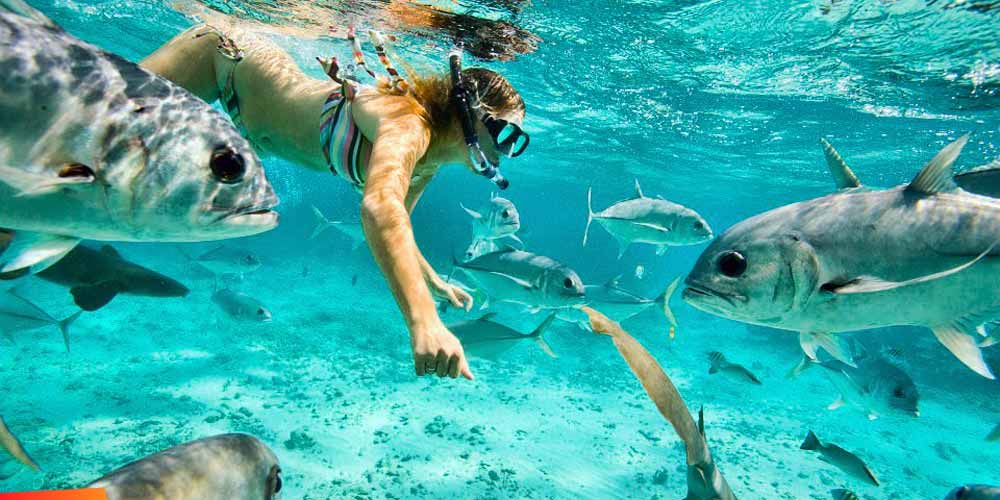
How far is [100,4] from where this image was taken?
42.5 ft

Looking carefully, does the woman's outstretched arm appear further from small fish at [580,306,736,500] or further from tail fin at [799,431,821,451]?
tail fin at [799,431,821,451]

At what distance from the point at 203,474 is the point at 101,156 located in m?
1.47

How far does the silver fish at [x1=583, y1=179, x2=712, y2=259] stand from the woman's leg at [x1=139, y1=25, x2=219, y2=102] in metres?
5.38

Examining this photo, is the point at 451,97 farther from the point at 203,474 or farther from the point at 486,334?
the point at 486,334

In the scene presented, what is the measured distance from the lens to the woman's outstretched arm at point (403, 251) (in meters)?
1.46

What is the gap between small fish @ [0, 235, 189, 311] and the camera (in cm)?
407

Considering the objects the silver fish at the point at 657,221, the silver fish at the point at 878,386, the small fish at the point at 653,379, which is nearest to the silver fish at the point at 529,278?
the silver fish at the point at 657,221

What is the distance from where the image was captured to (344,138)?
2.88 m

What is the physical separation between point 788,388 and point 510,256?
43.9ft

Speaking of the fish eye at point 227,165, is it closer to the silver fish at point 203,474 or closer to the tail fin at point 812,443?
the silver fish at point 203,474

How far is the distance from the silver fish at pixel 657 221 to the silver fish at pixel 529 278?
1.00 metres

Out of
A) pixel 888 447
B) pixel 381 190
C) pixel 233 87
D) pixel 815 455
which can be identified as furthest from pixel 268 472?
pixel 888 447

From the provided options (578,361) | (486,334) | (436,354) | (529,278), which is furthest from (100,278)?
(578,361)

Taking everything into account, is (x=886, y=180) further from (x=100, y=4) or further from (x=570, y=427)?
(x=100, y=4)
